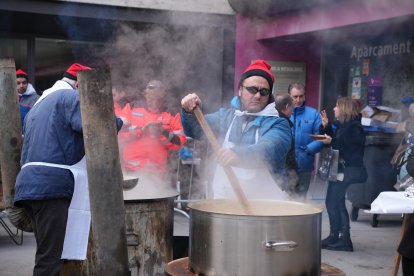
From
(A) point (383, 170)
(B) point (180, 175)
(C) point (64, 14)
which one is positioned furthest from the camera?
(C) point (64, 14)

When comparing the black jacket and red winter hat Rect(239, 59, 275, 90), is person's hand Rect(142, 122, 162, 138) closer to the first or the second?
the black jacket

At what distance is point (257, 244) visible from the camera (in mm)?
2408

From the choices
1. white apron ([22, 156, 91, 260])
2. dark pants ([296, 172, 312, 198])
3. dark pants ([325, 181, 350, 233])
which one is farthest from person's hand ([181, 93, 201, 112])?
dark pants ([325, 181, 350, 233])

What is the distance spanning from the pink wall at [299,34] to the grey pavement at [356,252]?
8.15 ft

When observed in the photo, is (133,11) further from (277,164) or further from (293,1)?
(277,164)

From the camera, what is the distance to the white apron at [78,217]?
3480 mm

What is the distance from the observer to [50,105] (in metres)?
3.47

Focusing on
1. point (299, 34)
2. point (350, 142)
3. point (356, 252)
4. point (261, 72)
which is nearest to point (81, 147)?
point (261, 72)

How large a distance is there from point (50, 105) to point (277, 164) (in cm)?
139

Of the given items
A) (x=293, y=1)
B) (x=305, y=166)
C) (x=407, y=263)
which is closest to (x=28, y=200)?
(x=407, y=263)

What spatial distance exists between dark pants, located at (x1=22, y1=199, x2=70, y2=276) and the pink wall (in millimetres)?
4449

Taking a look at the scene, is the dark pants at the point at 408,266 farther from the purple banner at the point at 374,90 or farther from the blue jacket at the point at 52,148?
the purple banner at the point at 374,90

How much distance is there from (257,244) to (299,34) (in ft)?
22.3

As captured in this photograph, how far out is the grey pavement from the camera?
5.67 m
